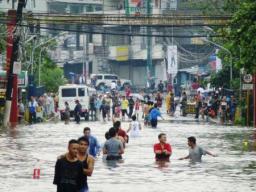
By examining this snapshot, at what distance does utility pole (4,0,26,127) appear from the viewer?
61.8 meters

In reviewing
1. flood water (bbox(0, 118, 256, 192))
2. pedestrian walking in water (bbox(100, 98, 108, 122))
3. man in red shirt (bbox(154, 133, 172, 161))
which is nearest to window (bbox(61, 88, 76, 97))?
pedestrian walking in water (bbox(100, 98, 108, 122))

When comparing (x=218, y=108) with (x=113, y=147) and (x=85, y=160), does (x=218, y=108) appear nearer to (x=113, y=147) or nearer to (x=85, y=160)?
(x=113, y=147)

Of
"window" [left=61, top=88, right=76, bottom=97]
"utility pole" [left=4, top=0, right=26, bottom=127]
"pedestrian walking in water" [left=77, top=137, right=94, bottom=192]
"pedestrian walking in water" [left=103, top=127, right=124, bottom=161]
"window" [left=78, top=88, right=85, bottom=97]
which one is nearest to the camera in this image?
"pedestrian walking in water" [left=77, top=137, right=94, bottom=192]

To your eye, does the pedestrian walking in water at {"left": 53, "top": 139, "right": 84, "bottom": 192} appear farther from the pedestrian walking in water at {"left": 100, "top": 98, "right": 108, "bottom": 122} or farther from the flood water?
the pedestrian walking in water at {"left": 100, "top": 98, "right": 108, "bottom": 122}

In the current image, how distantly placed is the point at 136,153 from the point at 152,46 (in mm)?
93327

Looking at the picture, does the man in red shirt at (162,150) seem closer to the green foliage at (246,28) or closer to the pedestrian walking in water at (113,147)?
the pedestrian walking in water at (113,147)

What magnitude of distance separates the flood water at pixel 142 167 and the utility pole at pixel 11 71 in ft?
34.7

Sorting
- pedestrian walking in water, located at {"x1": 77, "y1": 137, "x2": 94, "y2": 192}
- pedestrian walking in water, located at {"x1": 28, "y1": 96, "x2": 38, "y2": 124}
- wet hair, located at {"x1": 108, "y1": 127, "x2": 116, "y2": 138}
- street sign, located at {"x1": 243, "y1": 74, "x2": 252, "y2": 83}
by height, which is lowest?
pedestrian walking in water, located at {"x1": 77, "y1": 137, "x2": 94, "y2": 192}

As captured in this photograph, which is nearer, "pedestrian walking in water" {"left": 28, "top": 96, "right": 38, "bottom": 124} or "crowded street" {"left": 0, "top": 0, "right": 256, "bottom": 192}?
"crowded street" {"left": 0, "top": 0, "right": 256, "bottom": 192}

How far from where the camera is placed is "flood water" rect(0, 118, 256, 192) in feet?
90.2

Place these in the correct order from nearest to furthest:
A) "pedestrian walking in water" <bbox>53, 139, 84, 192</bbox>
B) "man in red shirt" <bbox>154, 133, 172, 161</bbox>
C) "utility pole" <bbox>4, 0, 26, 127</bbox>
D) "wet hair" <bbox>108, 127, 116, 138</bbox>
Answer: "pedestrian walking in water" <bbox>53, 139, 84, 192</bbox>, "wet hair" <bbox>108, 127, 116, 138</bbox>, "man in red shirt" <bbox>154, 133, 172, 161</bbox>, "utility pole" <bbox>4, 0, 26, 127</bbox>

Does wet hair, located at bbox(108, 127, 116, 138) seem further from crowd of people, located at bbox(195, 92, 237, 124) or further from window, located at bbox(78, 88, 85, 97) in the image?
window, located at bbox(78, 88, 85, 97)

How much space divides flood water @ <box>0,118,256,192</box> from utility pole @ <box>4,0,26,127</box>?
10.6 m

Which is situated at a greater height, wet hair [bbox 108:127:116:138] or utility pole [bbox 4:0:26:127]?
utility pole [bbox 4:0:26:127]
